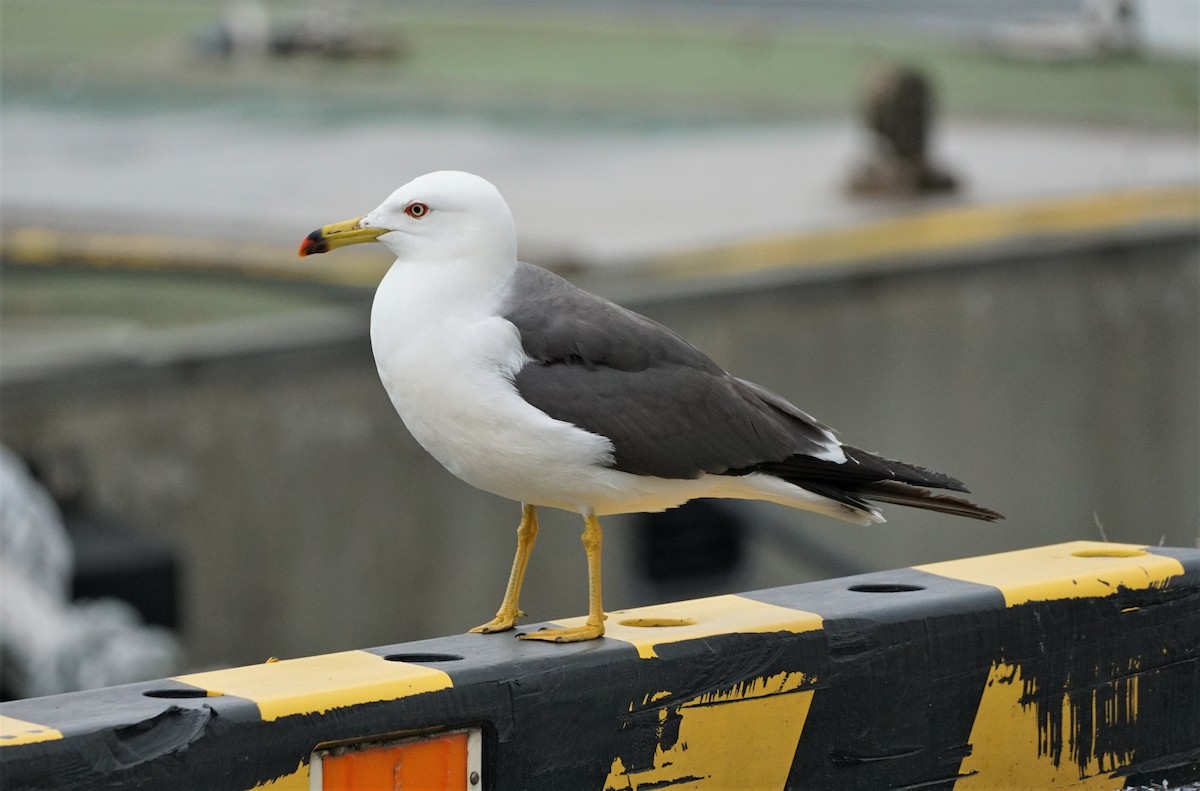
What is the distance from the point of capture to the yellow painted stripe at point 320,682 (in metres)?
2.58

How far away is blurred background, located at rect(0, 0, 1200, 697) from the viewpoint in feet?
29.9

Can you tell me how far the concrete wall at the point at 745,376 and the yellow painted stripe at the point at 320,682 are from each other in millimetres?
6522

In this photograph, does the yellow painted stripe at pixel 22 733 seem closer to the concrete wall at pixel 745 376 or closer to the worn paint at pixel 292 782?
the worn paint at pixel 292 782

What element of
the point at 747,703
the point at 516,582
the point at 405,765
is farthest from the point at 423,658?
the point at 747,703

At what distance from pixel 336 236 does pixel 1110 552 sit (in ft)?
5.14

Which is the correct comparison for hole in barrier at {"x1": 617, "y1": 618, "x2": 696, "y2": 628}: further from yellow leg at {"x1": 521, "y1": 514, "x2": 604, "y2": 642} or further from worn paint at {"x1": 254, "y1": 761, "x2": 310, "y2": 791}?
worn paint at {"x1": 254, "y1": 761, "x2": 310, "y2": 791}

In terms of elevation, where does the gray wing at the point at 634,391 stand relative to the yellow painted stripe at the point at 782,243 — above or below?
above

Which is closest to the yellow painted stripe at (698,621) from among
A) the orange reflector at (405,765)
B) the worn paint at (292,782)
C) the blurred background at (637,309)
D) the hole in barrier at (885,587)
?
the hole in barrier at (885,587)

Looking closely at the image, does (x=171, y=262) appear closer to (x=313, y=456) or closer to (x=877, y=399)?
(x=313, y=456)

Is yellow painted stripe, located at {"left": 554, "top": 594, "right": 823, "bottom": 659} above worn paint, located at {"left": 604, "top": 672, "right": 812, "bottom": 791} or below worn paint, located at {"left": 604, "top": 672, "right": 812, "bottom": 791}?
above

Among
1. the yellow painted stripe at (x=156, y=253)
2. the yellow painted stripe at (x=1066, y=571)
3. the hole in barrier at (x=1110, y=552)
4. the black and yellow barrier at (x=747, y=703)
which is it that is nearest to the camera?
the black and yellow barrier at (x=747, y=703)

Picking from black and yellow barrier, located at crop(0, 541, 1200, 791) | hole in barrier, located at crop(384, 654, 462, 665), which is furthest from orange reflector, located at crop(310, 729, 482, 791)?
hole in barrier, located at crop(384, 654, 462, 665)

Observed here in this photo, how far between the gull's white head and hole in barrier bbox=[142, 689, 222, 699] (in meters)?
0.85

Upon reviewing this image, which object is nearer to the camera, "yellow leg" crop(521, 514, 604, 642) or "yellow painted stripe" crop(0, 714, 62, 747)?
"yellow painted stripe" crop(0, 714, 62, 747)
